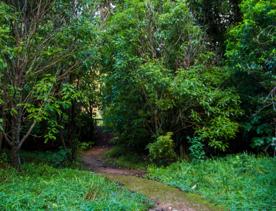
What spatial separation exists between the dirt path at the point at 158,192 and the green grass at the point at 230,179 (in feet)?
0.76

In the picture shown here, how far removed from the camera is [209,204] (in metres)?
5.64

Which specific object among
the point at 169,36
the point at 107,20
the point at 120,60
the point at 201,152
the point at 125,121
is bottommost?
the point at 201,152

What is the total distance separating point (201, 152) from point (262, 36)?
315 centimetres

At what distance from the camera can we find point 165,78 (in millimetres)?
8172

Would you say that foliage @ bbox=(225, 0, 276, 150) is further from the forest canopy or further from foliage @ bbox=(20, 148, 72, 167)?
foliage @ bbox=(20, 148, 72, 167)

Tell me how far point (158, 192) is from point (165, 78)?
296 cm

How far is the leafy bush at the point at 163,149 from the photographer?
27.0 ft

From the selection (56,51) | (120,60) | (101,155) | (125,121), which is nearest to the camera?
(56,51)

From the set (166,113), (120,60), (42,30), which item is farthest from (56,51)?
(166,113)

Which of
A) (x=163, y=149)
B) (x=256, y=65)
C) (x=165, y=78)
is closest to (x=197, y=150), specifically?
(x=163, y=149)

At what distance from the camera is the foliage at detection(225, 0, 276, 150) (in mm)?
7863

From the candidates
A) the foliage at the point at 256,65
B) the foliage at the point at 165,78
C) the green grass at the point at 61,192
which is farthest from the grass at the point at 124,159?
the foliage at the point at 256,65

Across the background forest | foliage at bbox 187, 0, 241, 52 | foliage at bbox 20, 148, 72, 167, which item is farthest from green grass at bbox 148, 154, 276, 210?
foliage at bbox 187, 0, 241, 52

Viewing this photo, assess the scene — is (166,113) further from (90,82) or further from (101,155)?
(101,155)
